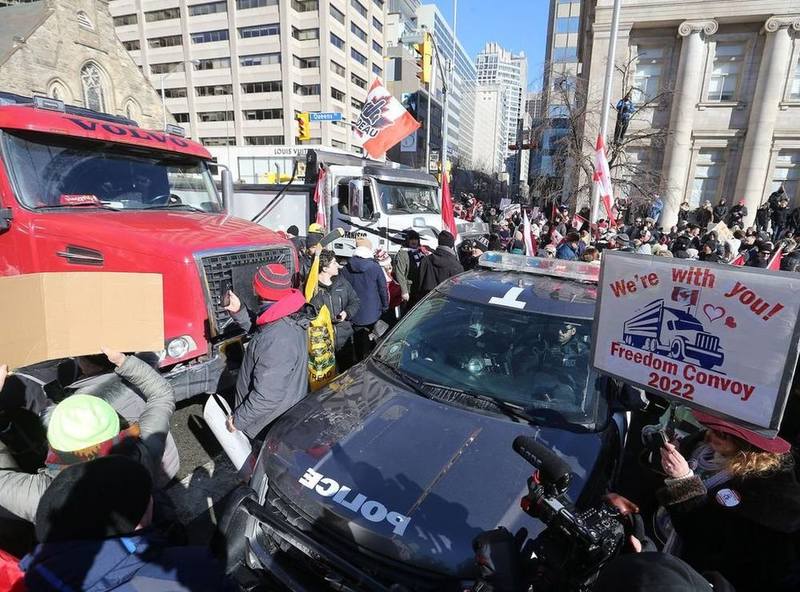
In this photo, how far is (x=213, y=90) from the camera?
204 ft

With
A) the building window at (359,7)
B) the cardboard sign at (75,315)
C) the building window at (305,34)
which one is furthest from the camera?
the building window at (359,7)

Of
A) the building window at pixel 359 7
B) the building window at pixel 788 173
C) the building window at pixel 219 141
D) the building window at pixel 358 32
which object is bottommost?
the building window at pixel 788 173

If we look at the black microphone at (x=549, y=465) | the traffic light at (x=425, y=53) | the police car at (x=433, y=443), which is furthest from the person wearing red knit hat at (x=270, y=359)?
the traffic light at (x=425, y=53)

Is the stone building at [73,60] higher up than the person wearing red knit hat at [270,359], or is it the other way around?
the stone building at [73,60]

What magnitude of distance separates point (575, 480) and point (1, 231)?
5473 millimetres

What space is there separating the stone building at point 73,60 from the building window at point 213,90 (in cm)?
2349

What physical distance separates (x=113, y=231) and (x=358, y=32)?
72485 mm

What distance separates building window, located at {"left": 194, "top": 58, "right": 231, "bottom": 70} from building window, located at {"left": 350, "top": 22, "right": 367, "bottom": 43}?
1787cm

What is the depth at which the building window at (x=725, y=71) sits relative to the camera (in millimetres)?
22500

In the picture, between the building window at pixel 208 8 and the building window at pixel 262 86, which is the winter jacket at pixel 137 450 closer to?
the building window at pixel 262 86

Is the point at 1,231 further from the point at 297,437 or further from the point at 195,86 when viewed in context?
the point at 195,86

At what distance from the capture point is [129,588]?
60.7 inches

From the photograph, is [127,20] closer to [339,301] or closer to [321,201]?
[321,201]

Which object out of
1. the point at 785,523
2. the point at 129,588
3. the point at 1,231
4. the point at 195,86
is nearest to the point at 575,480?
the point at 785,523
